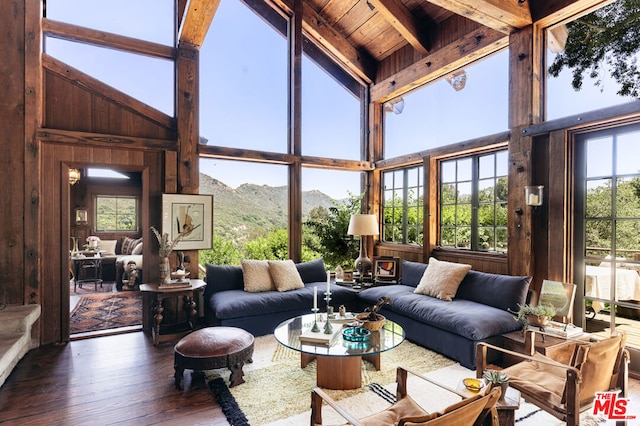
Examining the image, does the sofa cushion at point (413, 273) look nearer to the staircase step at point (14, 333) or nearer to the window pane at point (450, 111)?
the window pane at point (450, 111)

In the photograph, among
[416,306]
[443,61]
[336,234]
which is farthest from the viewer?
[336,234]

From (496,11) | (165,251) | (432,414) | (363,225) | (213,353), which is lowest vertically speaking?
(213,353)

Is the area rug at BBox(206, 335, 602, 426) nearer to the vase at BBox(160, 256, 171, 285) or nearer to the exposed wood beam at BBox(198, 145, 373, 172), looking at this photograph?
the vase at BBox(160, 256, 171, 285)

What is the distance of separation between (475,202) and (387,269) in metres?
1.52

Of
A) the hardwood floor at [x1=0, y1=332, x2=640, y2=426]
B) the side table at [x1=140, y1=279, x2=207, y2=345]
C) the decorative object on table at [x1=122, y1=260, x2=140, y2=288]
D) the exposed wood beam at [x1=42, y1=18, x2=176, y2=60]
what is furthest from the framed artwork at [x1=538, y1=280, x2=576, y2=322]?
the decorative object on table at [x1=122, y1=260, x2=140, y2=288]

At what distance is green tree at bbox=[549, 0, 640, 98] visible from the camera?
290 centimetres

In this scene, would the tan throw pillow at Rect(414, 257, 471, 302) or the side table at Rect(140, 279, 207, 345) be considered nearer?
the side table at Rect(140, 279, 207, 345)

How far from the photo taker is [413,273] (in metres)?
4.53

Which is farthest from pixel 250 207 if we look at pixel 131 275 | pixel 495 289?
pixel 495 289

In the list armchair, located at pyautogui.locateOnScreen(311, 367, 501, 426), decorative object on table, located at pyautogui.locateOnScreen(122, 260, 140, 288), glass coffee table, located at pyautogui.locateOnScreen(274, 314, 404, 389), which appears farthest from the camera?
decorative object on table, located at pyautogui.locateOnScreen(122, 260, 140, 288)

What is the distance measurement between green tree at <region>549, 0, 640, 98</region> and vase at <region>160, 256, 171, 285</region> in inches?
183

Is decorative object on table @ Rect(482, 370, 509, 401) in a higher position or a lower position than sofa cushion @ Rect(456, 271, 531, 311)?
lower

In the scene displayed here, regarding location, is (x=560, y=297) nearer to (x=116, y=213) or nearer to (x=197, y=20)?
(x=197, y=20)

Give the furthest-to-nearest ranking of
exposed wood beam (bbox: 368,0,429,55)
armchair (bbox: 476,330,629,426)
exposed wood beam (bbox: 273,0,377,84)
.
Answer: exposed wood beam (bbox: 273,0,377,84)
exposed wood beam (bbox: 368,0,429,55)
armchair (bbox: 476,330,629,426)
